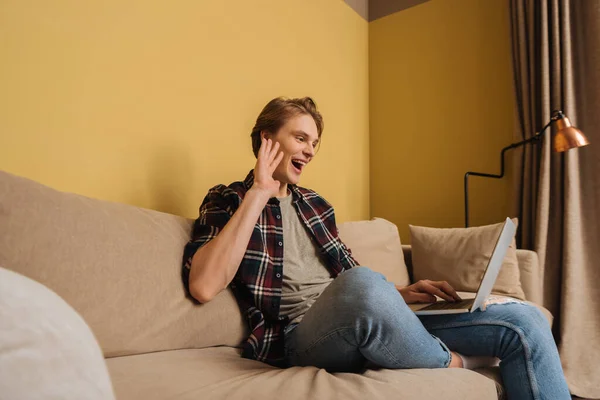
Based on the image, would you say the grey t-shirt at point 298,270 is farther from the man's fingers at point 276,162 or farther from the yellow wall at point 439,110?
the yellow wall at point 439,110

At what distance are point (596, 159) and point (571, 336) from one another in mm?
860

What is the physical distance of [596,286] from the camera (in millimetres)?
2107

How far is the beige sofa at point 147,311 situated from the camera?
0.84 metres

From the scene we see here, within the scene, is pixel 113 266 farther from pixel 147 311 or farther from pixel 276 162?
pixel 276 162

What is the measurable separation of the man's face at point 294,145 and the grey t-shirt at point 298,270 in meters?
0.09

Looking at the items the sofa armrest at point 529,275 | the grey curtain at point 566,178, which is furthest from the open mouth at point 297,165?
the grey curtain at point 566,178

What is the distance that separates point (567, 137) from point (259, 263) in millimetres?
1479

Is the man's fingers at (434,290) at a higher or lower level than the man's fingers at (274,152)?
lower

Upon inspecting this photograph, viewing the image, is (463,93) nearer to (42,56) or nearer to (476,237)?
(476,237)

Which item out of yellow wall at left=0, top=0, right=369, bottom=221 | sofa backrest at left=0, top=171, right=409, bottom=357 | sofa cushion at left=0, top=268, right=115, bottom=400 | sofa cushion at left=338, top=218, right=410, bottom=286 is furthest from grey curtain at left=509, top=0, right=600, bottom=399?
sofa cushion at left=0, top=268, right=115, bottom=400

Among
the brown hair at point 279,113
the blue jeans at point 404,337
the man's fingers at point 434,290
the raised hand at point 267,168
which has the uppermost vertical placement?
the brown hair at point 279,113

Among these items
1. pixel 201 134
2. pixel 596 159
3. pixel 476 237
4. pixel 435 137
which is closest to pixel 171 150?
pixel 201 134

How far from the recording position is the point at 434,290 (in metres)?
1.24

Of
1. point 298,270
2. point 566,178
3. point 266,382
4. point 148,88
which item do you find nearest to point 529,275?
point 566,178
